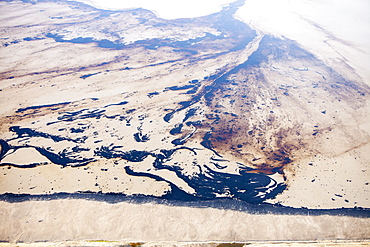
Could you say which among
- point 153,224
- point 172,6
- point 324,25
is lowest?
point 153,224

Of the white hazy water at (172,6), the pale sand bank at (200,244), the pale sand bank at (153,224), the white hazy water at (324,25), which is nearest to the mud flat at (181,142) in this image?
the pale sand bank at (153,224)

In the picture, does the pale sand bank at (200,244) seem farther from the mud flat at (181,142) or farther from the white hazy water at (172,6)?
the white hazy water at (172,6)

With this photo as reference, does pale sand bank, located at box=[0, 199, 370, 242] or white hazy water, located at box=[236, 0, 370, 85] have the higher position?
white hazy water, located at box=[236, 0, 370, 85]

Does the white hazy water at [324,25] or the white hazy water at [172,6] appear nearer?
the white hazy water at [324,25]

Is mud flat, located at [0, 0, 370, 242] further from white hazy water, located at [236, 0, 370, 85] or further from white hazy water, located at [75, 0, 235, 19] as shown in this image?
white hazy water, located at [75, 0, 235, 19]

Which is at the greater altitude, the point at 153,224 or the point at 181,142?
the point at 181,142

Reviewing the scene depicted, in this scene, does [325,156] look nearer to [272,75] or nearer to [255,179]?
[255,179]

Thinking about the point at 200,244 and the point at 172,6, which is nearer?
the point at 200,244

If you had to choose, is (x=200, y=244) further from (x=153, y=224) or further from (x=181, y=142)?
(x=181, y=142)

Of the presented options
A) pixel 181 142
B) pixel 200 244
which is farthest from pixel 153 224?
pixel 181 142

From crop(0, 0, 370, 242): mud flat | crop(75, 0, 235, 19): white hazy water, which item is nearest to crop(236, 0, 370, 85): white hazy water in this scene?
crop(0, 0, 370, 242): mud flat

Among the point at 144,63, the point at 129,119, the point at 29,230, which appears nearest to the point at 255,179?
the point at 129,119
